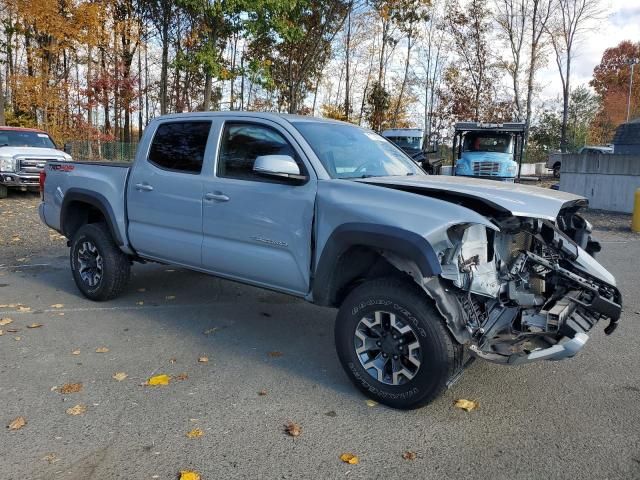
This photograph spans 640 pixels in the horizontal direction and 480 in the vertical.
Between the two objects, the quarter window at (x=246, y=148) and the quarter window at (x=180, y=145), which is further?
the quarter window at (x=180, y=145)

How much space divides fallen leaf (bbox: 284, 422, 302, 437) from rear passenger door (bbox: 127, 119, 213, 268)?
6.25ft

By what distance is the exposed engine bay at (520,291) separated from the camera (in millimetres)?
3305

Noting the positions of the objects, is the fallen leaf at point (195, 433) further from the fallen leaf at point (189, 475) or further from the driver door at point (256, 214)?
the driver door at point (256, 214)

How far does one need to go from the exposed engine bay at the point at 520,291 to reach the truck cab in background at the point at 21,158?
12865 mm

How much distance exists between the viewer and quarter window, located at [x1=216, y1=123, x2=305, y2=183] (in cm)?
429

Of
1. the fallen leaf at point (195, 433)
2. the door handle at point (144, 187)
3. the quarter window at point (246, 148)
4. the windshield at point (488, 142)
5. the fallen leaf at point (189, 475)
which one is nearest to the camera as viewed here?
the fallen leaf at point (189, 475)

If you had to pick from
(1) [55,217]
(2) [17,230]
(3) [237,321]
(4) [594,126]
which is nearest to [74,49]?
(2) [17,230]

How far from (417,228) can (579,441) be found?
1.57 metres

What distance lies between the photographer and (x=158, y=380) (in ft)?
13.0

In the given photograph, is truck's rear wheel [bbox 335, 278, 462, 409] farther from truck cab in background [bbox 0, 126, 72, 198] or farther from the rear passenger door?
truck cab in background [bbox 0, 126, 72, 198]

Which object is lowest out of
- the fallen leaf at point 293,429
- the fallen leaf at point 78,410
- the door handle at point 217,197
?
the fallen leaf at point 78,410

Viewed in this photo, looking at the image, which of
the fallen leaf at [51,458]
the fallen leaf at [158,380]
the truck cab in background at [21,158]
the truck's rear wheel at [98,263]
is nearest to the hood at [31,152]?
the truck cab in background at [21,158]

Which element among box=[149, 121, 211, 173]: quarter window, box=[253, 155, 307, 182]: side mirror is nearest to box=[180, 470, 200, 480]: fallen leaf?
box=[253, 155, 307, 182]: side mirror

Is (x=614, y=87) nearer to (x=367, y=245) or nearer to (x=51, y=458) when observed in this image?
(x=367, y=245)
